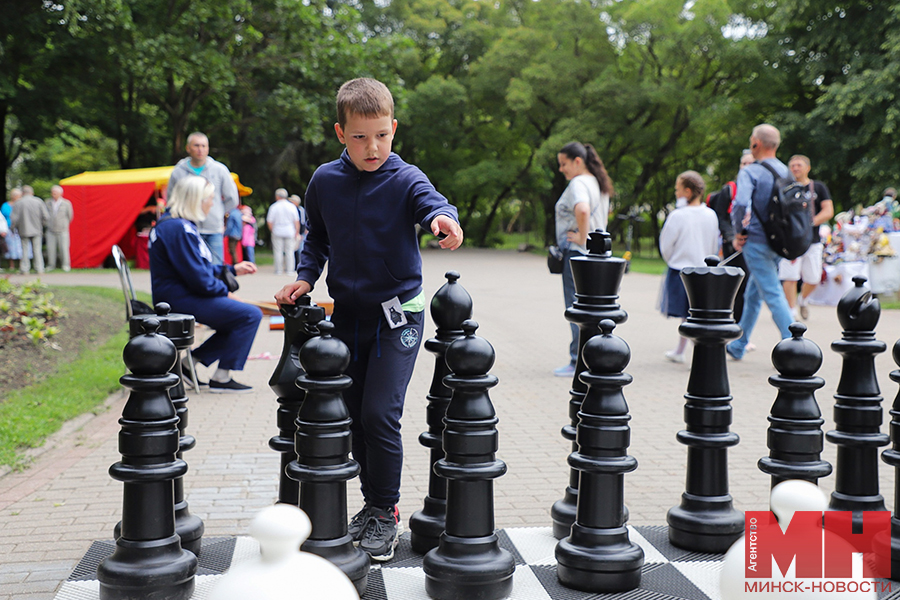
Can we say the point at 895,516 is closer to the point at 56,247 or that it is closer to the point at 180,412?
the point at 180,412

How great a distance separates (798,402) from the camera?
2.55 meters

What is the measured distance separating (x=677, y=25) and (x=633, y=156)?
7.01 m

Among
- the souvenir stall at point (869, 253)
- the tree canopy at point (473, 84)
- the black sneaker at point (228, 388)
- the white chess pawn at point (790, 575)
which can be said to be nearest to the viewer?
the white chess pawn at point (790, 575)

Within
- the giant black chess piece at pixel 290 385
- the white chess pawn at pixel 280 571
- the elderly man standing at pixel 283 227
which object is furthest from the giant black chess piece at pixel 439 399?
the elderly man standing at pixel 283 227

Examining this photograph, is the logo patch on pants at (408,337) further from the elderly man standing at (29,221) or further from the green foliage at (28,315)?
the elderly man standing at (29,221)

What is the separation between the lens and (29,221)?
62.9 ft

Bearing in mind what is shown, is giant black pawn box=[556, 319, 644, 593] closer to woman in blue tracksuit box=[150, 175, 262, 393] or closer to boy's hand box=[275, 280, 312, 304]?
boy's hand box=[275, 280, 312, 304]

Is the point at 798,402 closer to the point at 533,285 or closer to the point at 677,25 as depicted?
the point at 533,285

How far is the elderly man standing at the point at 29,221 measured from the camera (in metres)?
19.2

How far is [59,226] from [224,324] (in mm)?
15840

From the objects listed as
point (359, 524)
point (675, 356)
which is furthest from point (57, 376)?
point (675, 356)

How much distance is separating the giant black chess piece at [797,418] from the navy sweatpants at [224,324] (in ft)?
15.8

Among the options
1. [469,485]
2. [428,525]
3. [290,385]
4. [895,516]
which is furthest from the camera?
[428,525]

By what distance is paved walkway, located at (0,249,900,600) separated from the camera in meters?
3.62
